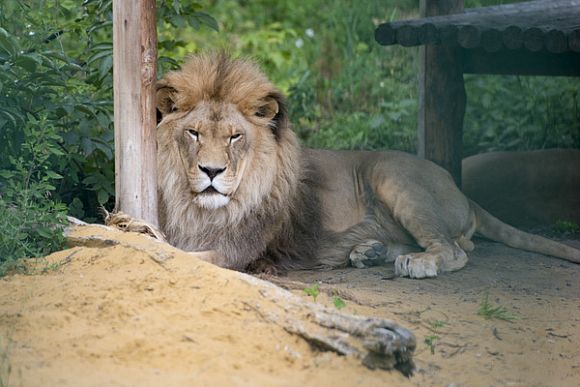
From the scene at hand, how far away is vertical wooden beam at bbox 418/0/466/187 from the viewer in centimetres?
698

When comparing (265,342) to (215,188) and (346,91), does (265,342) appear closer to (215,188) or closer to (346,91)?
(215,188)

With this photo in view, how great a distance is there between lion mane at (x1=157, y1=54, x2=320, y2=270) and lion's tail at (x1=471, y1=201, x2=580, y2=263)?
5.06ft

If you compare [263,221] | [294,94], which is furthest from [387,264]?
[294,94]

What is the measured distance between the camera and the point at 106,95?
6.09 meters

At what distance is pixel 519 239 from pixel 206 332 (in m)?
3.13

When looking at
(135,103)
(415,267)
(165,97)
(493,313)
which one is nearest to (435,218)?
(415,267)

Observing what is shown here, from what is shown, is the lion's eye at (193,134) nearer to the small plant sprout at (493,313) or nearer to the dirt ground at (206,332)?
the dirt ground at (206,332)

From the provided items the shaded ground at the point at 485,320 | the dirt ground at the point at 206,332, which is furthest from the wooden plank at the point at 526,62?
the dirt ground at the point at 206,332

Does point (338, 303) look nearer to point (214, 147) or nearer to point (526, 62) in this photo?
point (214, 147)

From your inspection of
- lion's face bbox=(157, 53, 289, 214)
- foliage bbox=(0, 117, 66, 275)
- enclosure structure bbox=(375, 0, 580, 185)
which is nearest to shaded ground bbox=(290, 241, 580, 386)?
lion's face bbox=(157, 53, 289, 214)

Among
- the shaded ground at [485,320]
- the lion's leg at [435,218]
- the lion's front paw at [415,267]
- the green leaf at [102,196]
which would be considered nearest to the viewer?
the shaded ground at [485,320]

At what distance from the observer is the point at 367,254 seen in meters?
5.76

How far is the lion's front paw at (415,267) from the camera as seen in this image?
17.6 ft

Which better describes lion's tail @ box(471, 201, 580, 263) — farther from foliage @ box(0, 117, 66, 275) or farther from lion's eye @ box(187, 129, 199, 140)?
foliage @ box(0, 117, 66, 275)
